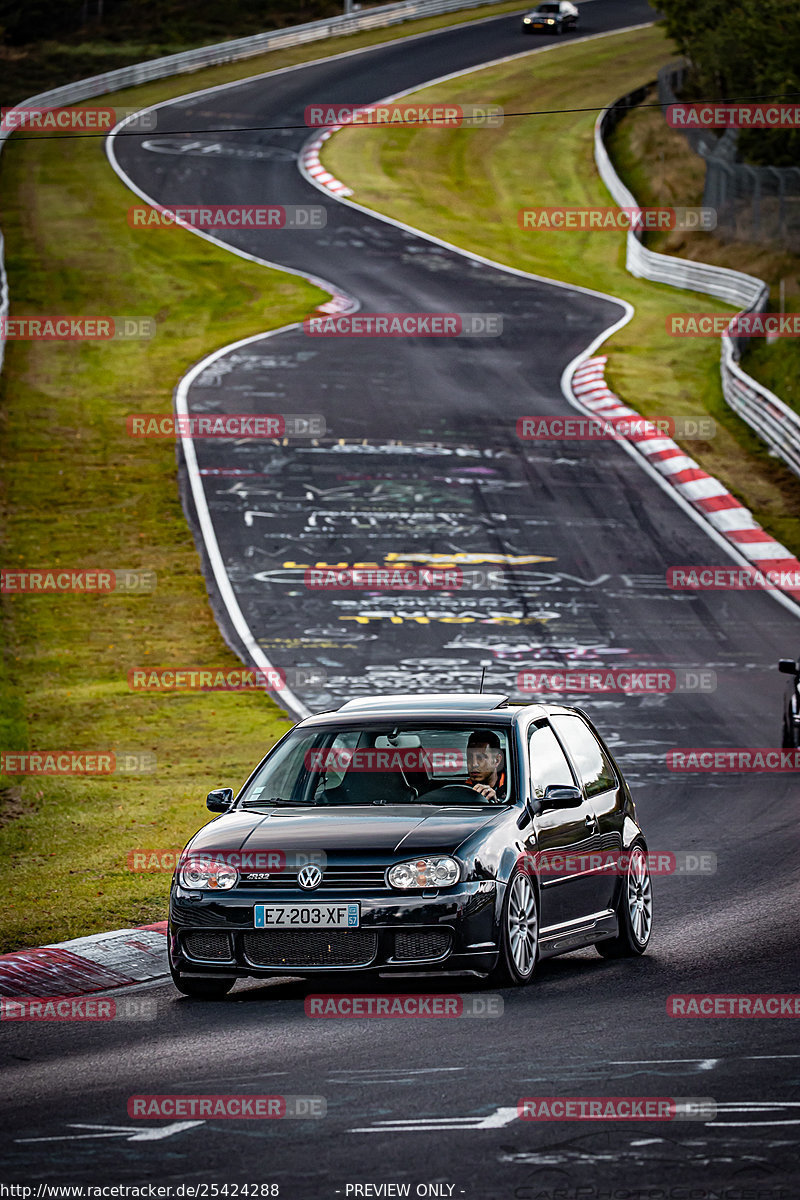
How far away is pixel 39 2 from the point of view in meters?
87.7

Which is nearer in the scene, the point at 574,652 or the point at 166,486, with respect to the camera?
the point at 574,652

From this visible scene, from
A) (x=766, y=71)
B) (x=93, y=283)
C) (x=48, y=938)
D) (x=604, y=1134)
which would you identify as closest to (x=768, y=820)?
(x=48, y=938)

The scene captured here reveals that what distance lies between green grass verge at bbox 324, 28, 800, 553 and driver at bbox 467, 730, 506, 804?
19225 mm

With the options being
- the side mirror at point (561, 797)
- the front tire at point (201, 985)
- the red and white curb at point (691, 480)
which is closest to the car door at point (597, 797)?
the side mirror at point (561, 797)

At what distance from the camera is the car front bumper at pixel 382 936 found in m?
8.59

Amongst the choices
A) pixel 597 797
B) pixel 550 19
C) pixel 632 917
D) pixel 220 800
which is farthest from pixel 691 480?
pixel 550 19

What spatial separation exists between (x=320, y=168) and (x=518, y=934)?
5221 centimetres

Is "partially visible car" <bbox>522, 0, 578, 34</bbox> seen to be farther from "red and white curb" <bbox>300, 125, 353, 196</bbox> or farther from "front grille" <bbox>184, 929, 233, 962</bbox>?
"front grille" <bbox>184, 929, 233, 962</bbox>

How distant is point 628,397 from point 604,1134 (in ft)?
103

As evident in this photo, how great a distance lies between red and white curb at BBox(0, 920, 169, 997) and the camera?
9602 millimetres

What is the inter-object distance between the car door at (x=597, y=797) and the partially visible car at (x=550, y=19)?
244 ft

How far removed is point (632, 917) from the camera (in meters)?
10.3

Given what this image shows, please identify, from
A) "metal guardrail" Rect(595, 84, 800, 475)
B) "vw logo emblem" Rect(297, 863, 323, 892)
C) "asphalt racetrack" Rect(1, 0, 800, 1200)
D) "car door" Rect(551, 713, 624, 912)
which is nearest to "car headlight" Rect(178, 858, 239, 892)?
"vw logo emblem" Rect(297, 863, 323, 892)

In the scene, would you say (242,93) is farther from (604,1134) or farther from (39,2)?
(604,1134)
